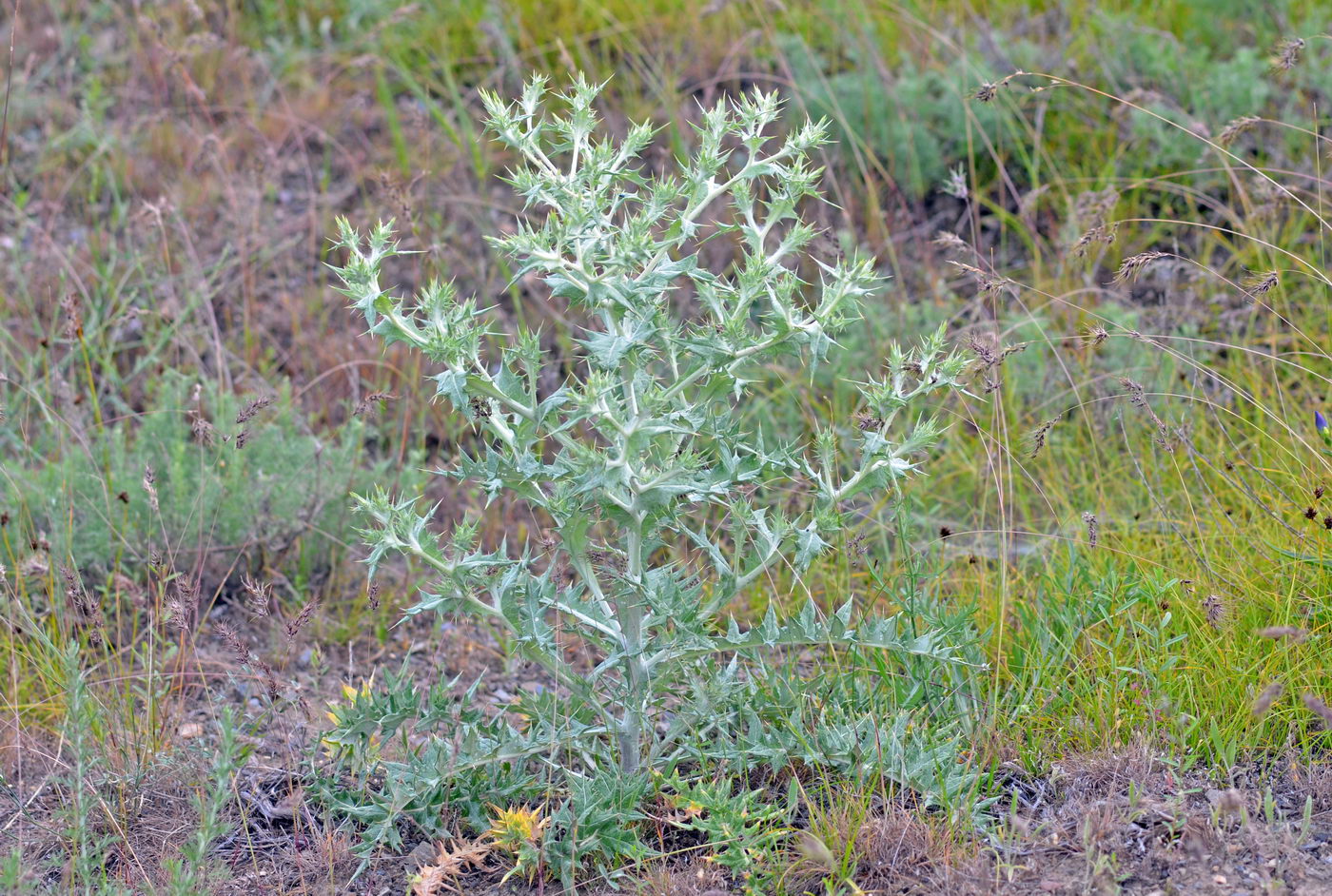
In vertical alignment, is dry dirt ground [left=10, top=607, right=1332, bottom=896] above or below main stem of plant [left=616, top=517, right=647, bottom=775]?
below

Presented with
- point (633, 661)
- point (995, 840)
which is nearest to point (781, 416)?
point (633, 661)

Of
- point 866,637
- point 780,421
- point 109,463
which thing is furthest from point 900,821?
point 109,463

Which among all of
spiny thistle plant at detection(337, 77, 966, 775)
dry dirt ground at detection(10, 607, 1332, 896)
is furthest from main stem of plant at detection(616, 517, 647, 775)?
dry dirt ground at detection(10, 607, 1332, 896)

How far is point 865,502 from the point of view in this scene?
383 centimetres

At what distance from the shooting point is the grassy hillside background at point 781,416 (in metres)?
2.47

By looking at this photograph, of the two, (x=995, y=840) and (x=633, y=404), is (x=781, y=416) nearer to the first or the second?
(x=633, y=404)

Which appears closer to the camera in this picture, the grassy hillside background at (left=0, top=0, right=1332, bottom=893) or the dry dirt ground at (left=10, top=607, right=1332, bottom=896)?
the dry dirt ground at (left=10, top=607, right=1332, bottom=896)

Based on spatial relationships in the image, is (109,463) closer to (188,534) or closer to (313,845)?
(188,534)

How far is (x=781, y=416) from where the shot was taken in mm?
4117

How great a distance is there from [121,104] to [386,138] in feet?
4.28

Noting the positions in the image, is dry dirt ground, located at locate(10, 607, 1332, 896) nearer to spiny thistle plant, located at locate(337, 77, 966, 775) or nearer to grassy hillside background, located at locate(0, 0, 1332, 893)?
grassy hillside background, located at locate(0, 0, 1332, 893)

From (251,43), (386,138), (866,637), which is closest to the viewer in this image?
(866,637)

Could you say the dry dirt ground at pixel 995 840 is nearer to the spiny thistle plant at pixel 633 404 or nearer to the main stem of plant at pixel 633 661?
the main stem of plant at pixel 633 661

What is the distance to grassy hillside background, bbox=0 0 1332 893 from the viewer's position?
97.3 inches
